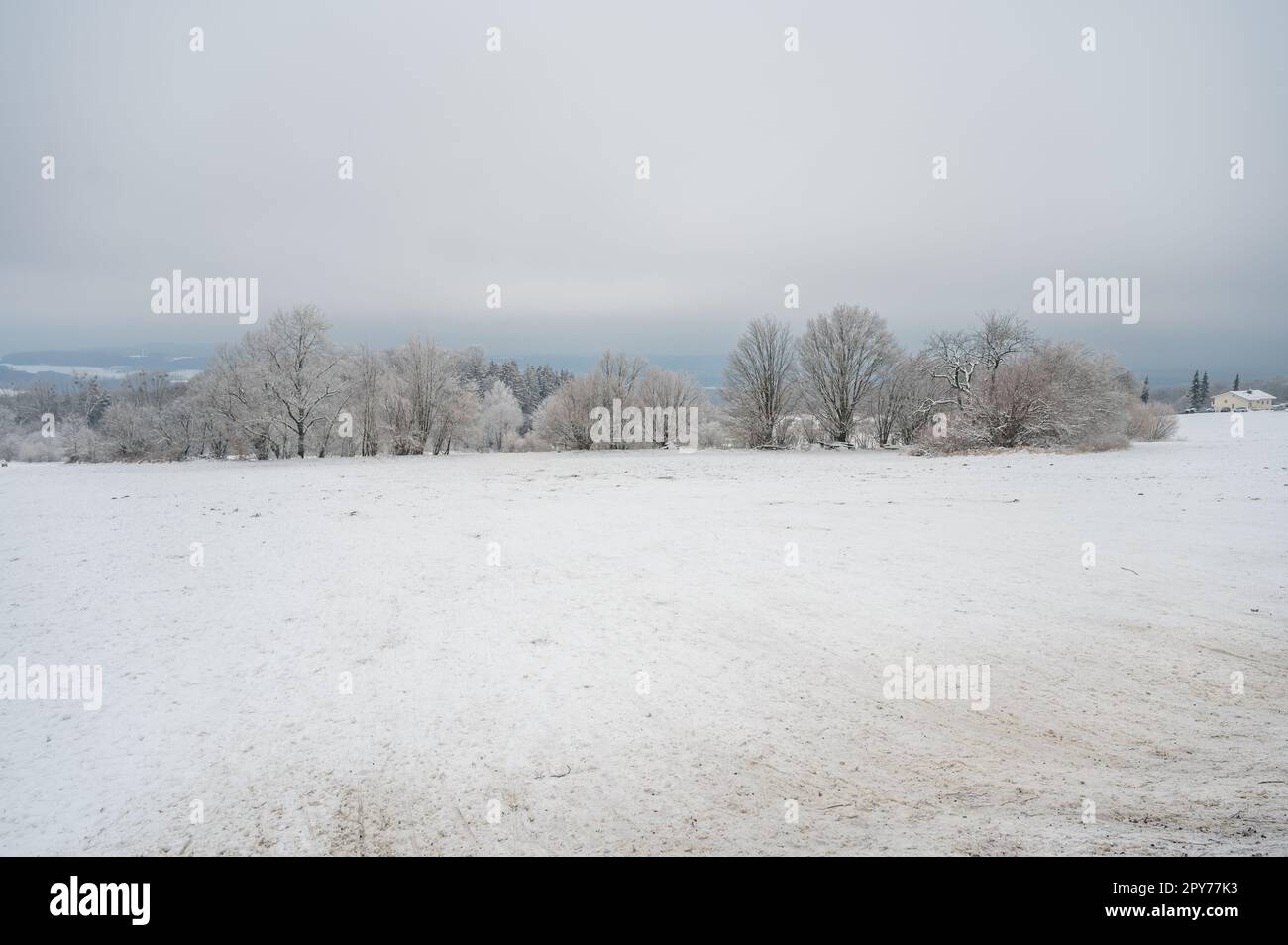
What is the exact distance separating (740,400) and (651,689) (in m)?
54.1

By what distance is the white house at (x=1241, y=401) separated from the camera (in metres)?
115

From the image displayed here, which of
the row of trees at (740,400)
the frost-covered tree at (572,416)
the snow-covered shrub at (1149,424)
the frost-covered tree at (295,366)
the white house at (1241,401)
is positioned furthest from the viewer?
the white house at (1241,401)

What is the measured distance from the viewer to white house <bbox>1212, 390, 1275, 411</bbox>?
11461 centimetres

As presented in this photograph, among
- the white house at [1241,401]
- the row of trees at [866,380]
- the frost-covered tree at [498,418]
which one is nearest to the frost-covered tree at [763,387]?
the row of trees at [866,380]

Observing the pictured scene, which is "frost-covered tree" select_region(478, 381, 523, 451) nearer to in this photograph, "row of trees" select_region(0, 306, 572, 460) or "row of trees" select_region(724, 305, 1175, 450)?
"row of trees" select_region(0, 306, 572, 460)

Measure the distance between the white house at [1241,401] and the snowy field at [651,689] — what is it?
140m

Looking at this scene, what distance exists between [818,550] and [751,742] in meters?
7.33

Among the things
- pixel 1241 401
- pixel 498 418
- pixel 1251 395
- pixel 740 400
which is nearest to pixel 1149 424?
pixel 740 400

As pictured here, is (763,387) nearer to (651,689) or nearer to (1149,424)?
(1149,424)

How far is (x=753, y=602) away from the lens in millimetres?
9516

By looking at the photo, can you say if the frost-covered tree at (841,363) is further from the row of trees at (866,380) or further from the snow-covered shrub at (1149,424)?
the snow-covered shrub at (1149,424)

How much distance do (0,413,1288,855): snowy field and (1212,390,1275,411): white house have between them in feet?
458

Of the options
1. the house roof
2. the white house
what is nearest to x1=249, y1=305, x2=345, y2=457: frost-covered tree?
the white house
